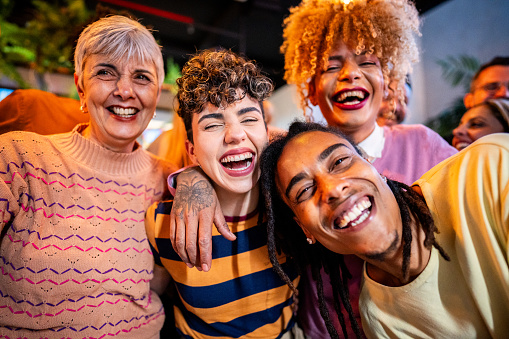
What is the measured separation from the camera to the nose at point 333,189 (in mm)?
1441

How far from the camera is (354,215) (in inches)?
55.4

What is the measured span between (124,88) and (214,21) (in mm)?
5556

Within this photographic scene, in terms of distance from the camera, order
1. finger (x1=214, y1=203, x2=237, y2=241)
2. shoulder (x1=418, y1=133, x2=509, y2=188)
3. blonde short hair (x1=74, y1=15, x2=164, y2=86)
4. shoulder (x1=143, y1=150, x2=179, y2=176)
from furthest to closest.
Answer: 1. shoulder (x1=143, y1=150, x2=179, y2=176)
2. blonde short hair (x1=74, y1=15, x2=164, y2=86)
3. finger (x1=214, y1=203, x2=237, y2=241)
4. shoulder (x1=418, y1=133, x2=509, y2=188)

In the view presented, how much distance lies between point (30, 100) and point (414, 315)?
2.50m

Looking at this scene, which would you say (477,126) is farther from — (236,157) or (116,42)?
(116,42)

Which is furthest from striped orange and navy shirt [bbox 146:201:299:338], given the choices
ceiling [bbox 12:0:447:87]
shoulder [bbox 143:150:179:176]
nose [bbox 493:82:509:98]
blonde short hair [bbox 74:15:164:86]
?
ceiling [bbox 12:0:447:87]

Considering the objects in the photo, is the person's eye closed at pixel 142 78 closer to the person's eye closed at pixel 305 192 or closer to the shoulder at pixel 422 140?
the person's eye closed at pixel 305 192

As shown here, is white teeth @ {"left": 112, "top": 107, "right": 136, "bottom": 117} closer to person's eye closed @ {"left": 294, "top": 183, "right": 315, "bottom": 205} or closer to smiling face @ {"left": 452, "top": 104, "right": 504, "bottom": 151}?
person's eye closed @ {"left": 294, "top": 183, "right": 315, "bottom": 205}

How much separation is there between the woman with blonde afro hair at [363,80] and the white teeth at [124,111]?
1239mm

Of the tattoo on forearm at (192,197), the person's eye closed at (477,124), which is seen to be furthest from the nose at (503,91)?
the tattoo on forearm at (192,197)

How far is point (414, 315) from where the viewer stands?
4.75 ft

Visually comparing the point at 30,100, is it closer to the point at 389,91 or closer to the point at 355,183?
the point at 355,183

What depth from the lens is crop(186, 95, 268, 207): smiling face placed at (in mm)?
1729

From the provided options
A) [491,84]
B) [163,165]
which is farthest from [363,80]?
[491,84]
